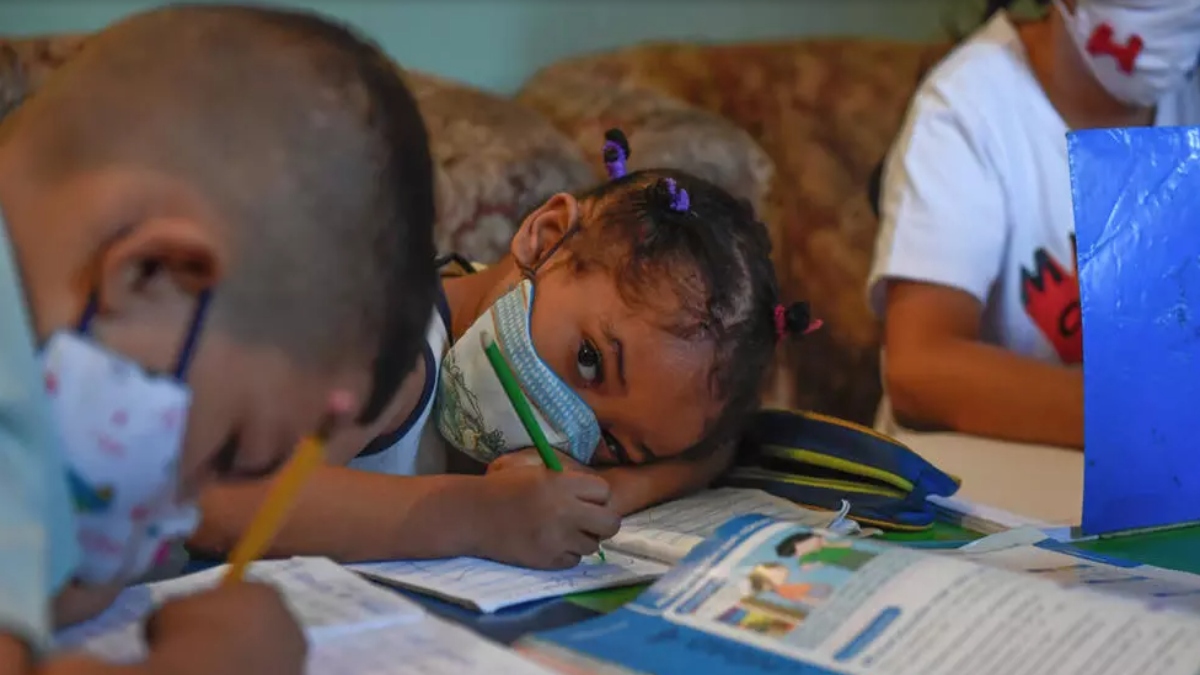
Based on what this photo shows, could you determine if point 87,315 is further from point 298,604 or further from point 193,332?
point 298,604

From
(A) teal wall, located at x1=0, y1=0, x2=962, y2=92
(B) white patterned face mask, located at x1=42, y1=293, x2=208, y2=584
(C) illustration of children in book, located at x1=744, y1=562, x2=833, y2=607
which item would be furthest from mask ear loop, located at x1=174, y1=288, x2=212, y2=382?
(A) teal wall, located at x1=0, y1=0, x2=962, y2=92

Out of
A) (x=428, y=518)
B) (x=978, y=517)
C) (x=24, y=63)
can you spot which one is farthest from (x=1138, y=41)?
(x=24, y=63)

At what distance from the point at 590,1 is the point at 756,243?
127 centimetres

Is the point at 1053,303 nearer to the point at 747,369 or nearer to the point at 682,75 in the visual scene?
the point at 747,369

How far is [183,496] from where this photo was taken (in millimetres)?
→ 643

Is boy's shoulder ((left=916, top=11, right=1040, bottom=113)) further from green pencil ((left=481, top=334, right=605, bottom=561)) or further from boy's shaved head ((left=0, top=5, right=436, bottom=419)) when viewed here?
boy's shaved head ((left=0, top=5, right=436, bottom=419))

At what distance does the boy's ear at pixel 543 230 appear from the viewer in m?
1.15

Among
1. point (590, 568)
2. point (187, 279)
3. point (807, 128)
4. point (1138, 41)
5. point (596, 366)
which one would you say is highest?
point (1138, 41)

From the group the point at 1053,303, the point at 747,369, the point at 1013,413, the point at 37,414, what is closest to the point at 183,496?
the point at 37,414

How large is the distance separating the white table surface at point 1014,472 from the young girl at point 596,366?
22 centimetres

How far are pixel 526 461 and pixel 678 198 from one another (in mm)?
272

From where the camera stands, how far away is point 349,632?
73cm

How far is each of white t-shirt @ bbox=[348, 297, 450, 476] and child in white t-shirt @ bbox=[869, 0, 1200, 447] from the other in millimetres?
517

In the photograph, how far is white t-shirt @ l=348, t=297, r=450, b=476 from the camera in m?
1.05
